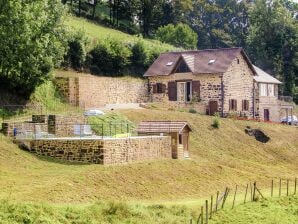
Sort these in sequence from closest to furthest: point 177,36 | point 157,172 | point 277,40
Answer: point 157,172 < point 277,40 < point 177,36

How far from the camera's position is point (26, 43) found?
39844 mm

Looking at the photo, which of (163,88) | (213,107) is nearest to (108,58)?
(163,88)

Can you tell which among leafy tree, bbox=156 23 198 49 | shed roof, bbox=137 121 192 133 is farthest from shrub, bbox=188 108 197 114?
leafy tree, bbox=156 23 198 49

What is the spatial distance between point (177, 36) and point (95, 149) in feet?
194

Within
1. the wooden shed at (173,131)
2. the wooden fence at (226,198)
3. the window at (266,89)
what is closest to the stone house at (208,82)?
the window at (266,89)

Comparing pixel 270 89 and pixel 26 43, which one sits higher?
pixel 26 43

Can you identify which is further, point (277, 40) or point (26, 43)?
point (277, 40)

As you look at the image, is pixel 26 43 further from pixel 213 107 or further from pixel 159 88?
pixel 213 107

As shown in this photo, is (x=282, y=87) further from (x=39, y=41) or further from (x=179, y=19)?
(x=39, y=41)

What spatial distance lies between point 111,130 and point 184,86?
19.7 meters

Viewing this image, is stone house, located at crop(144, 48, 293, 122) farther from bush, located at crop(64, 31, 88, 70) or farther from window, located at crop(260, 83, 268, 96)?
bush, located at crop(64, 31, 88, 70)

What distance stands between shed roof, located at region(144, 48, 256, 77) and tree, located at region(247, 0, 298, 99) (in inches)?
975

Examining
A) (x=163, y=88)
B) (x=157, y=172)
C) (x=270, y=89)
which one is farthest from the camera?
(x=270, y=89)

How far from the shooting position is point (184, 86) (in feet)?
194
